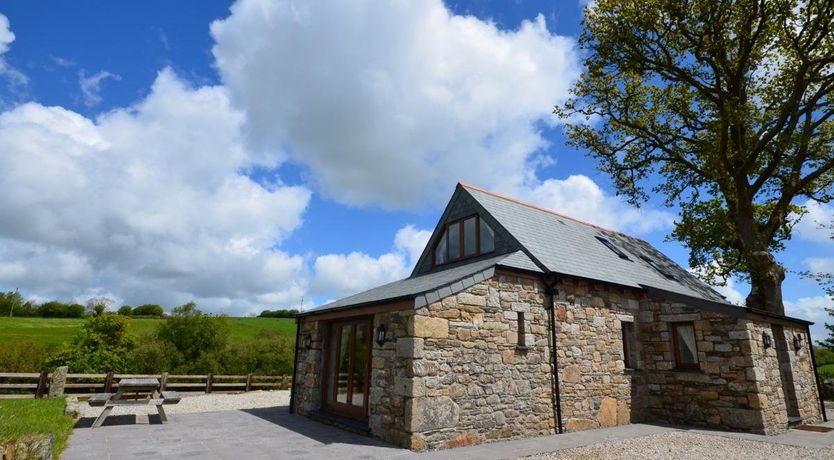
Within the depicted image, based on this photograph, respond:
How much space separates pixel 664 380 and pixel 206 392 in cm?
1603

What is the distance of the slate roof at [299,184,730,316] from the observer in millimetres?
9031

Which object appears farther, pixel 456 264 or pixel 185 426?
pixel 456 264

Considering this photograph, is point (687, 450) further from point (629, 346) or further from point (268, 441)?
point (268, 441)

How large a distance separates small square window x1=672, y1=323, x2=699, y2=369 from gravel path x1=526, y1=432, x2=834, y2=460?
87.4 inches

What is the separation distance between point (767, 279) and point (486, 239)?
1049cm

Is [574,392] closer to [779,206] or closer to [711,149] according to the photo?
[711,149]

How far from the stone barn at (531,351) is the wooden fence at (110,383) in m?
7.46

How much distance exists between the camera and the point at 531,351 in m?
8.92

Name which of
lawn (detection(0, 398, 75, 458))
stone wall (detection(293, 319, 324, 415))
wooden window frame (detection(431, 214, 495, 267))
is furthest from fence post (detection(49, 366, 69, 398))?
wooden window frame (detection(431, 214, 495, 267))

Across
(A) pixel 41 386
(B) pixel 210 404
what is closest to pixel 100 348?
(A) pixel 41 386

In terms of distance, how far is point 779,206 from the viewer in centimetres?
1549

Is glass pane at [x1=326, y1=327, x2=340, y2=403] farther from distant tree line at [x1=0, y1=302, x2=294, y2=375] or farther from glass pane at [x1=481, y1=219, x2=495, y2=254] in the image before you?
distant tree line at [x1=0, y1=302, x2=294, y2=375]

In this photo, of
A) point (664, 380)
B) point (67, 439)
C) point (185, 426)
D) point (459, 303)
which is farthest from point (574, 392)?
point (67, 439)

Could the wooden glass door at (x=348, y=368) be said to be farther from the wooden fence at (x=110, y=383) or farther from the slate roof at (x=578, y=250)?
the wooden fence at (x=110, y=383)
